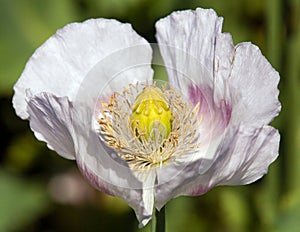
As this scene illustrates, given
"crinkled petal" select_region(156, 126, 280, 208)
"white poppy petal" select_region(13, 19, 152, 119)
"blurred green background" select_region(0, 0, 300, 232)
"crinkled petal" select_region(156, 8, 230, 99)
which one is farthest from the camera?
"blurred green background" select_region(0, 0, 300, 232)

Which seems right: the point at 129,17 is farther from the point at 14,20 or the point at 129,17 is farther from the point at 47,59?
the point at 47,59

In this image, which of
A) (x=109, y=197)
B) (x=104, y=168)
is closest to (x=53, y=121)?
(x=104, y=168)

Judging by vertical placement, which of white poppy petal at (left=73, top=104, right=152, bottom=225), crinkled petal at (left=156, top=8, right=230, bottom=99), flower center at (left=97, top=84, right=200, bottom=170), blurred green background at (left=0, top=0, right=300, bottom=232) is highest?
crinkled petal at (left=156, top=8, right=230, bottom=99)

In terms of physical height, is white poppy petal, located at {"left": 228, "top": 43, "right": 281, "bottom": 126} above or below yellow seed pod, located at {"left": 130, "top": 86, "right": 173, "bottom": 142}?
above

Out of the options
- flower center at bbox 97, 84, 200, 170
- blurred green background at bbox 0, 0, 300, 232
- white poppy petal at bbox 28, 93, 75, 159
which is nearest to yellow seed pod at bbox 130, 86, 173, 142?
flower center at bbox 97, 84, 200, 170

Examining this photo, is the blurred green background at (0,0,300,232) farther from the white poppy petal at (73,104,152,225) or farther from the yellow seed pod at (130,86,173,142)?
the white poppy petal at (73,104,152,225)

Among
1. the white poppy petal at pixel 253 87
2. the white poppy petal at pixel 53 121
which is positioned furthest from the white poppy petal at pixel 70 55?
the white poppy petal at pixel 253 87

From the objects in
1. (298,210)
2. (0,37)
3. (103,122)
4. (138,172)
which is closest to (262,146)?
(138,172)
